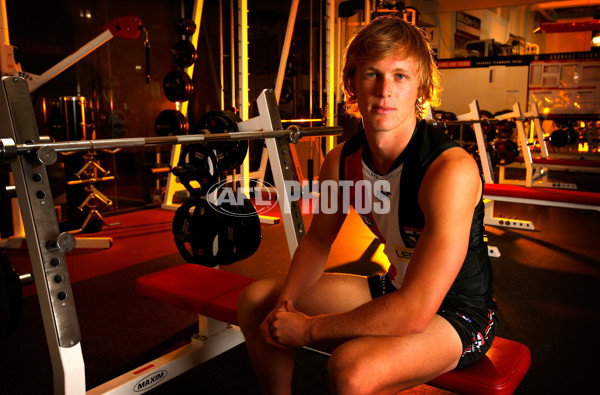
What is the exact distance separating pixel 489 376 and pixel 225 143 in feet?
4.24

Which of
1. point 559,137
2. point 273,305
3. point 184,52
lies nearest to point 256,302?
point 273,305

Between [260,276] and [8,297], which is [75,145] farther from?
[260,276]

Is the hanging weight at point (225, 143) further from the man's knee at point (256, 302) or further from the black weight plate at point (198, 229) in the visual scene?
the man's knee at point (256, 302)

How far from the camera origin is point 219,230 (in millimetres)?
1819

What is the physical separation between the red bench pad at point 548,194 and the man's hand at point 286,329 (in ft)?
8.93

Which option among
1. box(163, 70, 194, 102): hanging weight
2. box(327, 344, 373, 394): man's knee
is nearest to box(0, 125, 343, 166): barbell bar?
box(327, 344, 373, 394): man's knee

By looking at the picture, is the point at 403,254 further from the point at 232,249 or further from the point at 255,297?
the point at 232,249

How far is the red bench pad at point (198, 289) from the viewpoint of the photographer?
1.52 m

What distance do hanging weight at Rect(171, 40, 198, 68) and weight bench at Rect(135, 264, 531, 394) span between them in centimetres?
314

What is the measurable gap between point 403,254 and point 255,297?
1.34ft

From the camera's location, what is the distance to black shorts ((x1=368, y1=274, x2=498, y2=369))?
1.12 metres

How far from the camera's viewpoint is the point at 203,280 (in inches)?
68.0

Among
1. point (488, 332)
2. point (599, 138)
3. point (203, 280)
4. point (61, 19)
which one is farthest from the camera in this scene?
point (599, 138)

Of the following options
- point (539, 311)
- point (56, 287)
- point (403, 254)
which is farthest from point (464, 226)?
point (539, 311)
